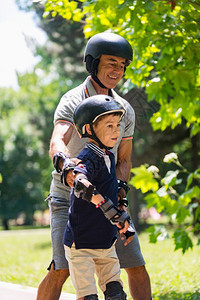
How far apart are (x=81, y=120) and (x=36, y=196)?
A: 3719 centimetres

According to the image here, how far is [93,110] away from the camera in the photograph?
3188mm

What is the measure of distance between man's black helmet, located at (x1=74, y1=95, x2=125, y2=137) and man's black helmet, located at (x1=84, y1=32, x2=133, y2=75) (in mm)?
520

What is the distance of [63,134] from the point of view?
3.56 meters

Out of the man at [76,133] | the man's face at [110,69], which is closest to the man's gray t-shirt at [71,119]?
the man at [76,133]

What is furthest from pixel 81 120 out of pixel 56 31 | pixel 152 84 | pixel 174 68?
pixel 56 31

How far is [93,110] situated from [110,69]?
59 cm

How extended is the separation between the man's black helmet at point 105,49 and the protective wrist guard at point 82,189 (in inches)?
42.0

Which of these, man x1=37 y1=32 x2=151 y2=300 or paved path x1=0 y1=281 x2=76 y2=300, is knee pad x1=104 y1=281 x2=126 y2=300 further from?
paved path x1=0 y1=281 x2=76 y2=300

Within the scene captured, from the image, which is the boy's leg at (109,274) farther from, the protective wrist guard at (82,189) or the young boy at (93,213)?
the protective wrist guard at (82,189)

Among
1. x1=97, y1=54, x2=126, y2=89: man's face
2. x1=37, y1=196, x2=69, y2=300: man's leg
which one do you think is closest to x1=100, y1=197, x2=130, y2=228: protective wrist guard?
x1=37, y1=196, x2=69, y2=300: man's leg

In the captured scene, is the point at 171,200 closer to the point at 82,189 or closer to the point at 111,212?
the point at 111,212

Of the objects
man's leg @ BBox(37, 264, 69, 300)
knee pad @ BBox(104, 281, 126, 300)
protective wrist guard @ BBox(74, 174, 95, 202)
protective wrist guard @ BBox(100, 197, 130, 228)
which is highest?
protective wrist guard @ BBox(74, 174, 95, 202)

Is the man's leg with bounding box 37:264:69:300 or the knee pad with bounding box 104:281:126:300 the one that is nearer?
the knee pad with bounding box 104:281:126:300

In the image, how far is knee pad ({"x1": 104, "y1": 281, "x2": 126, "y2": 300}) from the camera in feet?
10.7
